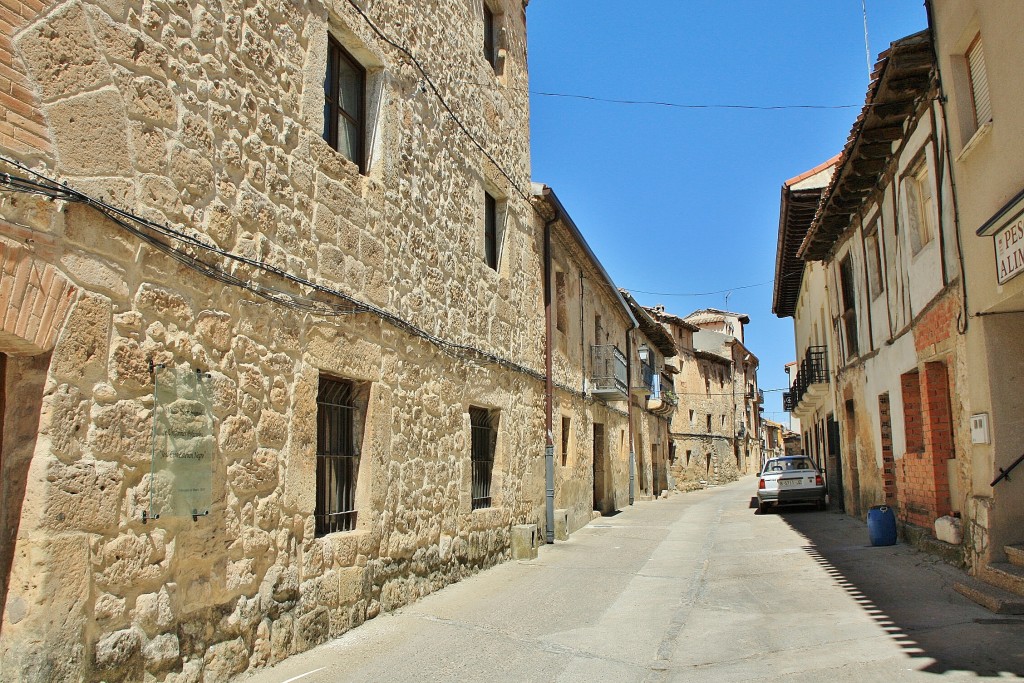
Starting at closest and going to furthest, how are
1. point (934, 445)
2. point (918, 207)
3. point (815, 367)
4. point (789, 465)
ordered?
1. point (934, 445)
2. point (918, 207)
3. point (789, 465)
4. point (815, 367)

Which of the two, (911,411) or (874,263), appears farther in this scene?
(874,263)

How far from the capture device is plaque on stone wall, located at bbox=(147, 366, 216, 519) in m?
4.32

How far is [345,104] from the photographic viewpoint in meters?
6.94

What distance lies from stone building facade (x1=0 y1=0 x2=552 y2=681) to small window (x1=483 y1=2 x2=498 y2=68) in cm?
195

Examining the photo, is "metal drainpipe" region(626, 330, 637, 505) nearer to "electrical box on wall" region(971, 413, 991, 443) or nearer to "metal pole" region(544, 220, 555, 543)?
"metal pole" region(544, 220, 555, 543)

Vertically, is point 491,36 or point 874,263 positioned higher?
point 491,36

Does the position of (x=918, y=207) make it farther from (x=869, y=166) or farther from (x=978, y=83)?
(x=978, y=83)

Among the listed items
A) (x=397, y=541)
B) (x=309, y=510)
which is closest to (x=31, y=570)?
(x=309, y=510)

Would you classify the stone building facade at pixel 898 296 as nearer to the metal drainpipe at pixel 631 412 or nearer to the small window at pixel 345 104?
the small window at pixel 345 104

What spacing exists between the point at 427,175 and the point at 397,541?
3709 millimetres

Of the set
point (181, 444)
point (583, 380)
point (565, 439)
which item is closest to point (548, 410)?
point (565, 439)

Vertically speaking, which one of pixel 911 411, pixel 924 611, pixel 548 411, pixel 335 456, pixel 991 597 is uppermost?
pixel 548 411

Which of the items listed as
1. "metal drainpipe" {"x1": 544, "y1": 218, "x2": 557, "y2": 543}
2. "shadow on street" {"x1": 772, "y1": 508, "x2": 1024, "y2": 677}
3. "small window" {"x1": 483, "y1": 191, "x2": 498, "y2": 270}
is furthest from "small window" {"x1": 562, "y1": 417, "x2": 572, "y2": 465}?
"shadow on street" {"x1": 772, "y1": 508, "x2": 1024, "y2": 677}

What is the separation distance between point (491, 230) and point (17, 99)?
7521mm
